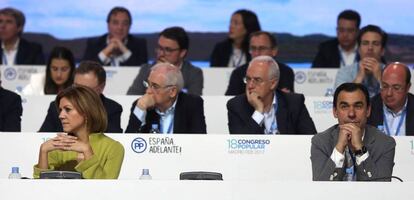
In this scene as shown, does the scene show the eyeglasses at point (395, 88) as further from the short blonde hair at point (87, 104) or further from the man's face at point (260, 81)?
the short blonde hair at point (87, 104)

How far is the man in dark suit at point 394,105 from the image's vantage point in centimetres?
1056

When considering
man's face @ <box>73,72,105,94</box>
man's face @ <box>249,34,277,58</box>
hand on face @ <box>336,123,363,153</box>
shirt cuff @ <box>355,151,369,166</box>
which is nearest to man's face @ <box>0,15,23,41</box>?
man's face @ <box>249,34,277,58</box>

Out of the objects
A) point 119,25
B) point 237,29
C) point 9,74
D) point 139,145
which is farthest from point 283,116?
point 119,25

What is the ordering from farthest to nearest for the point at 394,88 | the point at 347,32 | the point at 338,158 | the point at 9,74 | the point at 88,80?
the point at 347,32, the point at 9,74, the point at 88,80, the point at 394,88, the point at 338,158

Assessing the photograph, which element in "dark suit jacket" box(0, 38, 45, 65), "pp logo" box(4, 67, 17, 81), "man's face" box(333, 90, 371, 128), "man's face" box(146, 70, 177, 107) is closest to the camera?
"man's face" box(333, 90, 371, 128)

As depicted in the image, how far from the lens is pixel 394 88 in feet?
35.0

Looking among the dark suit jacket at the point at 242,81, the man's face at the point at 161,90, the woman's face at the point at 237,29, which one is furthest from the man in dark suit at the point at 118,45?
the man's face at the point at 161,90

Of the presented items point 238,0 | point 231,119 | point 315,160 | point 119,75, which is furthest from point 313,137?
point 238,0

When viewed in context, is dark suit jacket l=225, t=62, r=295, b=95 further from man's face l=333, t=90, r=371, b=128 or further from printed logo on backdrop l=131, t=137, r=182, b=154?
man's face l=333, t=90, r=371, b=128

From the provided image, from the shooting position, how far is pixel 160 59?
12320 millimetres

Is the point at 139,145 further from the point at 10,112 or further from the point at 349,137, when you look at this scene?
the point at 10,112

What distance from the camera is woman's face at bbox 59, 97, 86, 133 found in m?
8.57

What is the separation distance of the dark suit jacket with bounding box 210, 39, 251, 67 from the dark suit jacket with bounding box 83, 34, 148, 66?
2.11 feet

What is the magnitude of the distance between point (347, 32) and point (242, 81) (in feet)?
6.79
